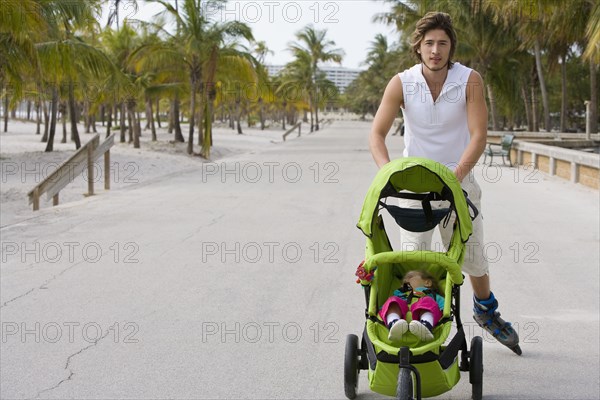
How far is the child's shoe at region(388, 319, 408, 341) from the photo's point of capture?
345 centimetres

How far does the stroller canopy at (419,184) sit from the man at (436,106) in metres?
0.20

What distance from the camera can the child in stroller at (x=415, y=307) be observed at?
11.4ft

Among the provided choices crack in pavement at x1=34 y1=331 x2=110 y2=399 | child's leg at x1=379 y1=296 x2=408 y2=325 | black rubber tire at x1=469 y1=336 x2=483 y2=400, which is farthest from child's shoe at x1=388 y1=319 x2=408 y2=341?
crack in pavement at x1=34 y1=331 x2=110 y2=399

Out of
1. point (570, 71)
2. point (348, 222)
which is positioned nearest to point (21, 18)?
point (348, 222)

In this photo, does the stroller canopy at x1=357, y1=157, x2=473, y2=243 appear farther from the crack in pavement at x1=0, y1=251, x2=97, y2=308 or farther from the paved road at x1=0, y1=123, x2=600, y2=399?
the crack in pavement at x1=0, y1=251, x2=97, y2=308

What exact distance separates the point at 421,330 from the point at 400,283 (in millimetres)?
691

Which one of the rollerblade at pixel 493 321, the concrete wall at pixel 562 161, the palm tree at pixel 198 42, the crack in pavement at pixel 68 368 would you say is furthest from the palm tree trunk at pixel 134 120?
the rollerblade at pixel 493 321

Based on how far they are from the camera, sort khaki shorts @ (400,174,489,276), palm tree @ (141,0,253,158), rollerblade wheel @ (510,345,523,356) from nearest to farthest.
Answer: khaki shorts @ (400,174,489,276), rollerblade wheel @ (510,345,523,356), palm tree @ (141,0,253,158)

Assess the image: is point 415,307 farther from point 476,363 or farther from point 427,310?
point 476,363

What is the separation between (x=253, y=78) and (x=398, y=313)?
24.7m

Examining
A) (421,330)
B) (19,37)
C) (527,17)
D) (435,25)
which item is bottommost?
(421,330)

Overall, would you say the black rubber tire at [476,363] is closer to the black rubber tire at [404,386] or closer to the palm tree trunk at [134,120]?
the black rubber tire at [404,386]

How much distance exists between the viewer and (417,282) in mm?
3904

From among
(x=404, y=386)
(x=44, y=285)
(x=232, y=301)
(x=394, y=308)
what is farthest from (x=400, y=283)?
(x=44, y=285)
